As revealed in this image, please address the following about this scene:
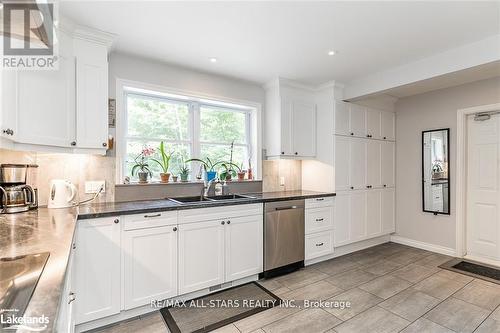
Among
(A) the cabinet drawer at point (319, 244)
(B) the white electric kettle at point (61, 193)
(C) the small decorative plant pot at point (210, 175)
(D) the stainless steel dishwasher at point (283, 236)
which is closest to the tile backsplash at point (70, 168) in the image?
(B) the white electric kettle at point (61, 193)

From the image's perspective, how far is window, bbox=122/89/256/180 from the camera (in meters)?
2.75

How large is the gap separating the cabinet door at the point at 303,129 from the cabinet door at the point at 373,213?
1.18 metres

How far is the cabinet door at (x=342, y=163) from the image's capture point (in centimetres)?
346

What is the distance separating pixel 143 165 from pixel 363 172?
311 centimetres

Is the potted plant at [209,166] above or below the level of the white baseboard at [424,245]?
above

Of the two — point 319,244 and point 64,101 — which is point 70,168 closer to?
point 64,101

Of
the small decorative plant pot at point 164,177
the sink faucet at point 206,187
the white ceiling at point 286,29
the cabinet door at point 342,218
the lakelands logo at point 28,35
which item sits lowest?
the cabinet door at point 342,218

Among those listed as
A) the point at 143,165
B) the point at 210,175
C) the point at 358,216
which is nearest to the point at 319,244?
the point at 358,216

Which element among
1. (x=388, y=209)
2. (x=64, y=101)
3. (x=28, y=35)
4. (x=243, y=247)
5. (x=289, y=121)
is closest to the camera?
(x=28, y=35)

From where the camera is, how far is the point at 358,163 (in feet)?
12.1

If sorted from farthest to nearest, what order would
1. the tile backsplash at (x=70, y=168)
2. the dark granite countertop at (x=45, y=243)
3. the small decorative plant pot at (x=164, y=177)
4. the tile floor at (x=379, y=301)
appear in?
the small decorative plant pot at (x=164, y=177) → the tile backsplash at (x=70, y=168) → the tile floor at (x=379, y=301) → the dark granite countertop at (x=45, y=243)

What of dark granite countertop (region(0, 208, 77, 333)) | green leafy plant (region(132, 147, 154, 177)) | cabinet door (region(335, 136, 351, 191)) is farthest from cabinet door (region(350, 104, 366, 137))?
dark granite countertop (region(0, 208, 77, 333))

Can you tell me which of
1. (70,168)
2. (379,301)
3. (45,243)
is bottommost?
(379,301)

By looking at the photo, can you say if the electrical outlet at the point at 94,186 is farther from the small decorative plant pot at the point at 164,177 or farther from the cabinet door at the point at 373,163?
the cabinet door at the point at 373,163
